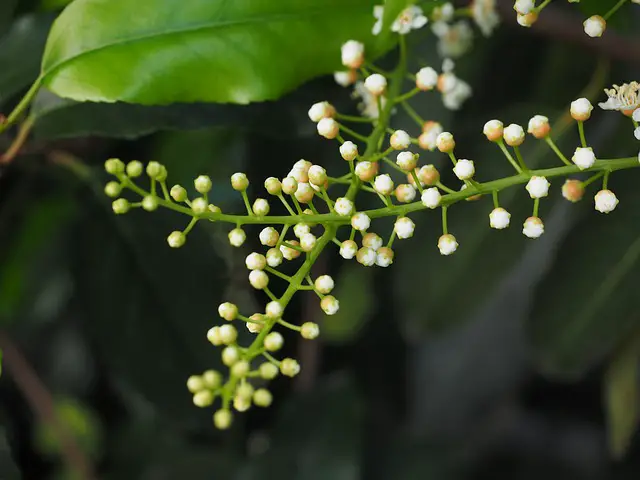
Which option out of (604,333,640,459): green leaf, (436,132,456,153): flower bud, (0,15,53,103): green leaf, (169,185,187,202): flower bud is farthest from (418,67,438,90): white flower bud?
(604,333,640,459): green leaf

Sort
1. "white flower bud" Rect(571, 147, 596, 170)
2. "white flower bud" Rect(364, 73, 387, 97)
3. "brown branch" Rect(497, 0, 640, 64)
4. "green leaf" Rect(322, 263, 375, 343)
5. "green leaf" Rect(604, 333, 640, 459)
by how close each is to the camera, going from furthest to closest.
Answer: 1. "green leaf" Rect(322, 263, 375, 343)
2. "green leaf" Rect(604, 333, 640, 459)
3. "brown branch" Rect(497, 0, 640, 64)
4. "white flower bud" Rect(364, 73, 387, 97)
5. "white flower bud" Rect(571, 147, 596, 170)

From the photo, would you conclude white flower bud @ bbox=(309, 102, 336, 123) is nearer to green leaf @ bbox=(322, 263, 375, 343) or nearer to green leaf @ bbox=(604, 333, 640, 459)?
green leaf @ bbox=(604, 333, 640, 459)

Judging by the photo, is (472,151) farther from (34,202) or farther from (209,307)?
(34,202)

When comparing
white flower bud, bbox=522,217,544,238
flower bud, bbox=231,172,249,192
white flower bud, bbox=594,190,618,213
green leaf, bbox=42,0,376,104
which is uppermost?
green leaf, bbox=42,0,376,104

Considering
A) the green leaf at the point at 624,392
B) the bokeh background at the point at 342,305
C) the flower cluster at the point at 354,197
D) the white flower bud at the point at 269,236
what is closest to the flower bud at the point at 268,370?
the flower cluster at the point at 354,197

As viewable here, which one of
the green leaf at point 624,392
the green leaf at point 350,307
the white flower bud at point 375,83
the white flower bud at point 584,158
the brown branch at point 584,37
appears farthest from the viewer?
the green leaf at point 350,307

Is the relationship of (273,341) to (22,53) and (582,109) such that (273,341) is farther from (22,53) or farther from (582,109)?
(22,53)

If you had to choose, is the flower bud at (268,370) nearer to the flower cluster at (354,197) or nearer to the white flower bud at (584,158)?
the flower cluster at (354,197)
